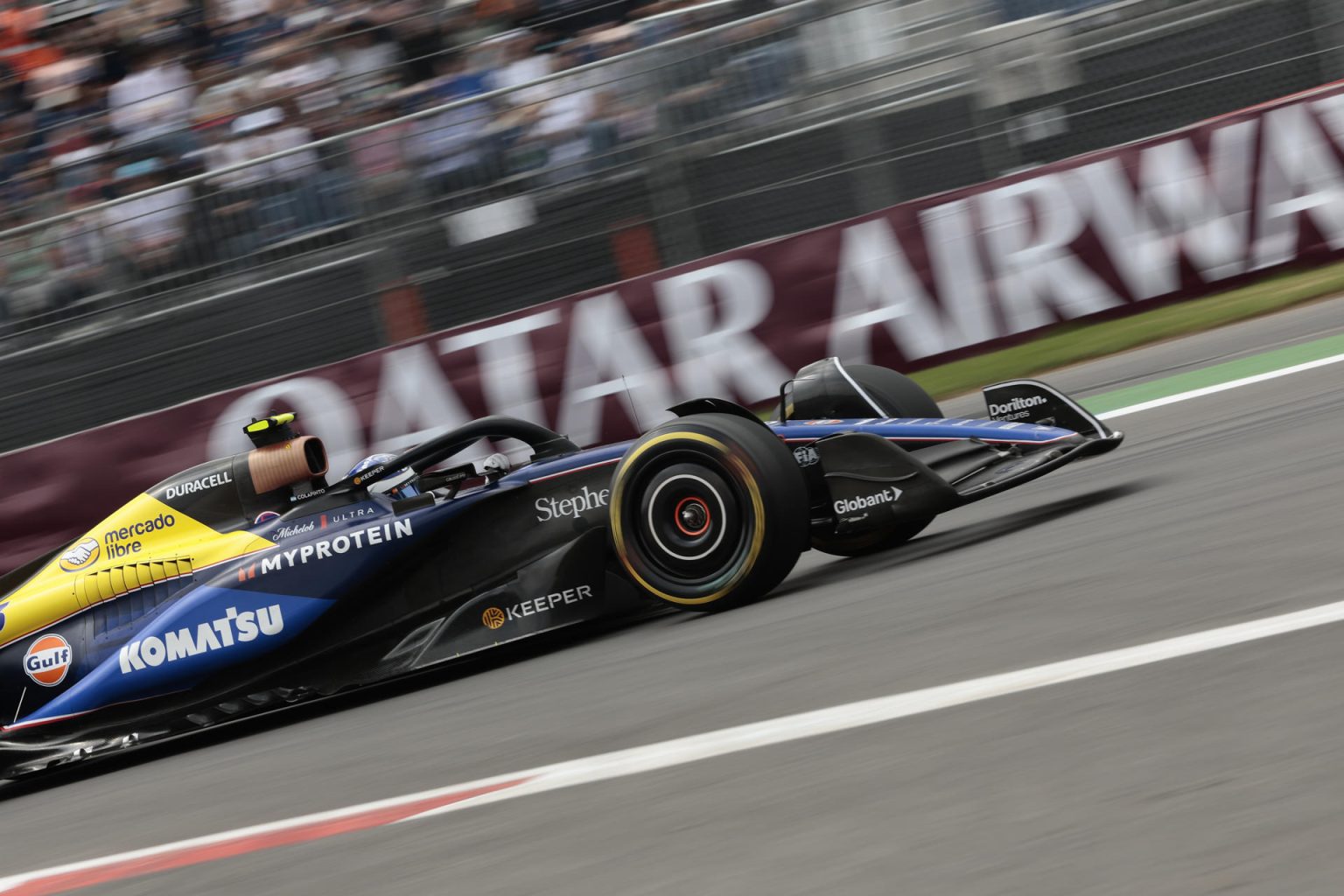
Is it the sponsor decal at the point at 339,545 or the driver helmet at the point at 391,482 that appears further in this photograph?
the driver helmet at the point at 391,482

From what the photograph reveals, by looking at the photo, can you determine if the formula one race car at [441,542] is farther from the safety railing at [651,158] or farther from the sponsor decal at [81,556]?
the safety railing at [651,158]

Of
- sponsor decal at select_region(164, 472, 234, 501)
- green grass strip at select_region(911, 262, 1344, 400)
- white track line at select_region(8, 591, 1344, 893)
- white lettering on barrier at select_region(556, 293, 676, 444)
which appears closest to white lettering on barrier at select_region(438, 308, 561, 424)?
white lettering on barrier at select_region(556, 293, 676, 444)

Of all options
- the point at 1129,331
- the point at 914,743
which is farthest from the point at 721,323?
the point at 914,743

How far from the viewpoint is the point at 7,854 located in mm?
4906

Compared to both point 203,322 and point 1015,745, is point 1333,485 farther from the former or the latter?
point 203,322

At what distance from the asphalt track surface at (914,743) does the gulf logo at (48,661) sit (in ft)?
1.34

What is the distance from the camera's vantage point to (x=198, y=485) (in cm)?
599

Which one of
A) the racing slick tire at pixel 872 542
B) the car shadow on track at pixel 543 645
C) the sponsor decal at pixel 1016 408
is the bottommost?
the car shadow on track at pixel 543 645

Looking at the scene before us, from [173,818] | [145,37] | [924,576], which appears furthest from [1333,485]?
[145,37]

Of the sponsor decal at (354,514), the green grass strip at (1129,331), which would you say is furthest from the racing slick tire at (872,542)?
the green grass strip at (1129,331)

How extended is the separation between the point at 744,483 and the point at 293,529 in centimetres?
179

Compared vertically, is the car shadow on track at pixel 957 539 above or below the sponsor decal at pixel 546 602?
Result: below

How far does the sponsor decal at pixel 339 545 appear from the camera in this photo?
18.3ft

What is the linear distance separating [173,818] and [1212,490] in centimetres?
352
